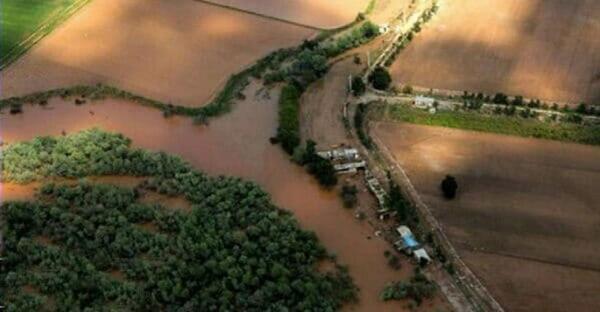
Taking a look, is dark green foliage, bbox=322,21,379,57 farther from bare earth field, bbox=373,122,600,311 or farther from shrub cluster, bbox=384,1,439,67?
bare earth field, bbox=373,122,600,311

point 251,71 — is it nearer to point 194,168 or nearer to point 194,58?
point 194,58

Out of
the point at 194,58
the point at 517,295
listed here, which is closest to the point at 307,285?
the point at 517,295

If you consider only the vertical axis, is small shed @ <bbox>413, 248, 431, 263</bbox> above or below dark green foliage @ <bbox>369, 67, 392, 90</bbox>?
below

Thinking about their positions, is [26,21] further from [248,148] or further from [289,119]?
[289,119]

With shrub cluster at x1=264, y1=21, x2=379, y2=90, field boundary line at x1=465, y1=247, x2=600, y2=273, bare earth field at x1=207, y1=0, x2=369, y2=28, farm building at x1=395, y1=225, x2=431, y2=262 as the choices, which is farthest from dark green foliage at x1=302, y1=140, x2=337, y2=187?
bare earth field at x1=207, y1=0, x2=369, y2=28

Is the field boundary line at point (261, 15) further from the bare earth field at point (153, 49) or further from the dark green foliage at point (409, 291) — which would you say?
the dark green foliage at point (409, 291)

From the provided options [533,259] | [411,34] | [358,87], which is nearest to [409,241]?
[533,259]

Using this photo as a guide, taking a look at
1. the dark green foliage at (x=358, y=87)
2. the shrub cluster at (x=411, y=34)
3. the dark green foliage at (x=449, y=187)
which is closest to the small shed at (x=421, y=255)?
the dark green foliage at (x=449, y=187)
